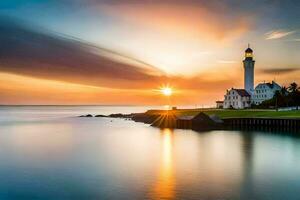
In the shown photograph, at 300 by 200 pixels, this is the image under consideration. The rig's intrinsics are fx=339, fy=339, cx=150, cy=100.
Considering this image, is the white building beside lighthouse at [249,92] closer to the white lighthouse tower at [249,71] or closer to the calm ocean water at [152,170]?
the white lighthouse tower at [249,71]

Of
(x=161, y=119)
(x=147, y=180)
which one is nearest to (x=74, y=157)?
(x=147, y=180)

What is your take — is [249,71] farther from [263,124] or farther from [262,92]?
[263,124]

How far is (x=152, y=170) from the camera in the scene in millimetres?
29234

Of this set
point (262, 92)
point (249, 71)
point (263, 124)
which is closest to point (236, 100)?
point (262, 92)

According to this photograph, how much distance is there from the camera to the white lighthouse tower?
116 m

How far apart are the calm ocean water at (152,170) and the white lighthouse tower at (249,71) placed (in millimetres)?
70358

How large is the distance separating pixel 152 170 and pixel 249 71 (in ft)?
310

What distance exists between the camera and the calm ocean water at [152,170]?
21500 mm

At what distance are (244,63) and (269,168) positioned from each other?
91.2 m

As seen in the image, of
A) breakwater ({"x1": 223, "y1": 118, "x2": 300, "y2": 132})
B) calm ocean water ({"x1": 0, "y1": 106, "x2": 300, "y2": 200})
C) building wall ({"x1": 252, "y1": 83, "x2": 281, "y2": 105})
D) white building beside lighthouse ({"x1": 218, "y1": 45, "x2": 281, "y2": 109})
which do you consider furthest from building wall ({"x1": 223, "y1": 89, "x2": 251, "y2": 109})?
calm ocean water ({"x1": 0, "y1": 106, "x2": 300, "y2": 200})

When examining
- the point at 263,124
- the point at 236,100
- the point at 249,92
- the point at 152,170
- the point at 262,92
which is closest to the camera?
the point at 152,170

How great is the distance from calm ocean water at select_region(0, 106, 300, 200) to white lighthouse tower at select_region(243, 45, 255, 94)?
70.4m

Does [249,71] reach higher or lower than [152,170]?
higher

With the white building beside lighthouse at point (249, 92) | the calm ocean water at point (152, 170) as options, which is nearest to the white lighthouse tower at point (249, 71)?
the white building beside lighthouse at point (249, 92)
